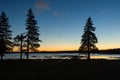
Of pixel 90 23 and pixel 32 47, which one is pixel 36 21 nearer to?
pixel 32 47

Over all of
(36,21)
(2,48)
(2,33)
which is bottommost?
(2,48)

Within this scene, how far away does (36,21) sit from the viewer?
2231 inches
